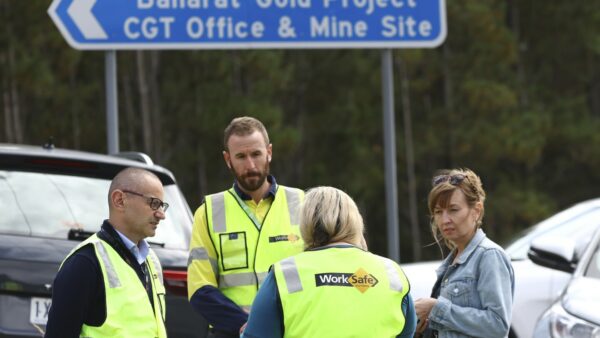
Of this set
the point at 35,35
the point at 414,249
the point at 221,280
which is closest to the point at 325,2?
the point at 221,280

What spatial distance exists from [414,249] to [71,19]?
3259 cm

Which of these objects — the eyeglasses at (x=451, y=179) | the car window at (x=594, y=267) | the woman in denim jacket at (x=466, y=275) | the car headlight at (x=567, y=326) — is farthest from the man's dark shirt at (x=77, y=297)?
the car window at (x=594, y=267)

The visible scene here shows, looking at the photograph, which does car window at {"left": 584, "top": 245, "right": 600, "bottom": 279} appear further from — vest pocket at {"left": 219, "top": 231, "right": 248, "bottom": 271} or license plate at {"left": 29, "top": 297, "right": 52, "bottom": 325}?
license plate at {"left": 29, "top": 297, "right": 52, "bottom": 325}

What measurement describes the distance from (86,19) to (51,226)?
8.37ft

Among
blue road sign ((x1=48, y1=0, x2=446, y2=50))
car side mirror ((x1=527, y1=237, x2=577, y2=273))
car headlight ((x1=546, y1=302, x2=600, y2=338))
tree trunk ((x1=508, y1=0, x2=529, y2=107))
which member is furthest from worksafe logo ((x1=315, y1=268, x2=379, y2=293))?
tree trunk ((x1=508, y1=0, x2=529, y2=107))

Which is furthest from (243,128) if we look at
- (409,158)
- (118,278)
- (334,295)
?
(409,158)

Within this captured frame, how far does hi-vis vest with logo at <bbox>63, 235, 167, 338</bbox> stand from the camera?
14.3ft

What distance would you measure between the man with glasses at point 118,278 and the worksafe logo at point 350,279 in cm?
68

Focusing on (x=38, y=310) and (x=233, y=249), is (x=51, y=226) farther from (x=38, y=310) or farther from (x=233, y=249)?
(x=233, y=249)

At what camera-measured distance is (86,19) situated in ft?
27.4

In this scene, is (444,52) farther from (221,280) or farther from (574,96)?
(221,280)

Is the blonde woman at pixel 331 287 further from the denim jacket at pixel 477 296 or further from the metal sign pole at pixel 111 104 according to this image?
the metal sign pole at pixel 111 104

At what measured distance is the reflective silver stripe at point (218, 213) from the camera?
5.50 meters

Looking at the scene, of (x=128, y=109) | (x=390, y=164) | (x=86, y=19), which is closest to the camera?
(x=86, y=19)
